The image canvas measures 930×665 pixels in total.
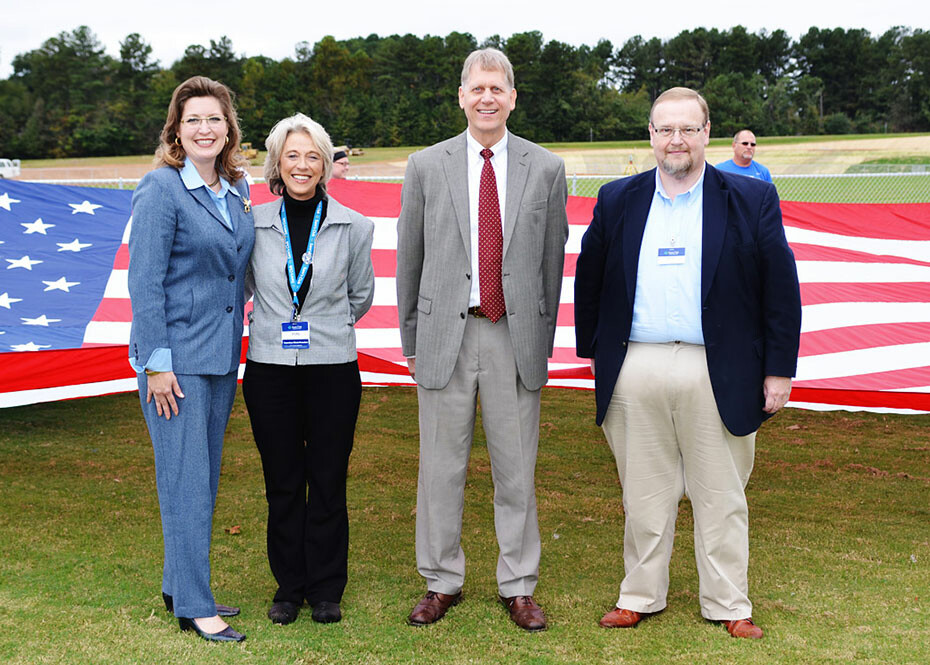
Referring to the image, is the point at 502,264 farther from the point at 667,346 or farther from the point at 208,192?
the point at 208,192

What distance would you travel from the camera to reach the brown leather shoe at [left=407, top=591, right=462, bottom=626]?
297 cm

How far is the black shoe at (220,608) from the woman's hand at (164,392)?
2.22ft

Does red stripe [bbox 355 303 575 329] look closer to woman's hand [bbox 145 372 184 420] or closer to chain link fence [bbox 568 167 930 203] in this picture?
woman's hand [bbox 145 372 184 420]

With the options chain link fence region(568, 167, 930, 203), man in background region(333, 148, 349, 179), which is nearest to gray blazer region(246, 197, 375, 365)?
man in background region(333, 148, 349, 179)

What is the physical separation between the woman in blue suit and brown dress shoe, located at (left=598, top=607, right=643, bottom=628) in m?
1.19

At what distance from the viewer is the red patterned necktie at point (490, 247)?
2885 millimetres

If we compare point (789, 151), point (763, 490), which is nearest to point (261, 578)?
point (763, 490)

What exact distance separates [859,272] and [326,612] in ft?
9.73

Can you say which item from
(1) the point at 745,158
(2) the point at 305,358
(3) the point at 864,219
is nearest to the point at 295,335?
(2) the point at 305,358

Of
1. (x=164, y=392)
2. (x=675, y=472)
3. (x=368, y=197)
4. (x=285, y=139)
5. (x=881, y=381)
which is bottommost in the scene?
(x=675, y=472)

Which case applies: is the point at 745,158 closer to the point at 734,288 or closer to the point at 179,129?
the point at 734,288

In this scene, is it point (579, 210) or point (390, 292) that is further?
point (579, 210)

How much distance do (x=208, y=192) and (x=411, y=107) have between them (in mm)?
53877

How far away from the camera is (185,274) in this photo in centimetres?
270
